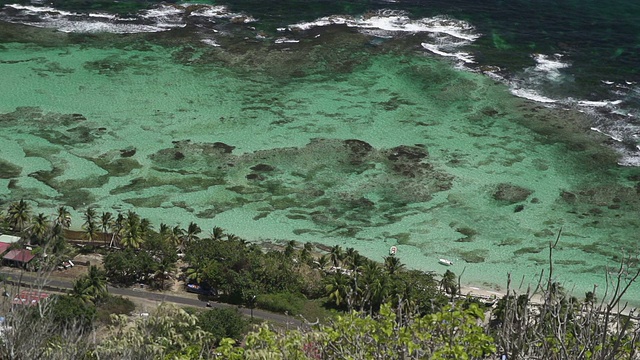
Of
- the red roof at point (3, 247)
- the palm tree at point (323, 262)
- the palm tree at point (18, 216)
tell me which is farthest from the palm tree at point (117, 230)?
the palm tree at point (323, 262)

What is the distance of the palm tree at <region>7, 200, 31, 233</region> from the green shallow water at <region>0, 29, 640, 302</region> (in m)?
4.04

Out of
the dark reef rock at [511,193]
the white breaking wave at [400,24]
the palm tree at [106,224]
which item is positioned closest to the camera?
the palm tree at [106,224]

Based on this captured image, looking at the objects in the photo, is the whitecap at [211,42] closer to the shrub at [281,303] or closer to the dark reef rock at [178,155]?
the dark reef rock at [178,155]

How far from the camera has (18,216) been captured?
61.5 meters

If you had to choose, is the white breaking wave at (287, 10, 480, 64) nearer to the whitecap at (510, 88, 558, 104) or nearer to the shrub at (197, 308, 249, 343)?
the whitecap at (510, 88, 558, 104)

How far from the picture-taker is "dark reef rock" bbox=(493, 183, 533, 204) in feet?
227

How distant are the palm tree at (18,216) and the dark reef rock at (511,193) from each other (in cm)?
3994

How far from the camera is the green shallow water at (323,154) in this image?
64750mm

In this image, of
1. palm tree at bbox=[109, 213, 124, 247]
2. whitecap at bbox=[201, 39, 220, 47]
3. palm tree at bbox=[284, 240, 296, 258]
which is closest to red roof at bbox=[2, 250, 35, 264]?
palm tree at bbox=[109, 213, 124, 247]

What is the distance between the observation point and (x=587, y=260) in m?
62.0

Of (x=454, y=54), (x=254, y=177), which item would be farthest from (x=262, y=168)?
(x=454, y=54)

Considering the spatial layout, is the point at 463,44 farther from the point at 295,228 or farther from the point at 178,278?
the point at 178,278

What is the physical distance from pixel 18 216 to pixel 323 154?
1110 inches

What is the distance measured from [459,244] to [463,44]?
4314 centimetres
